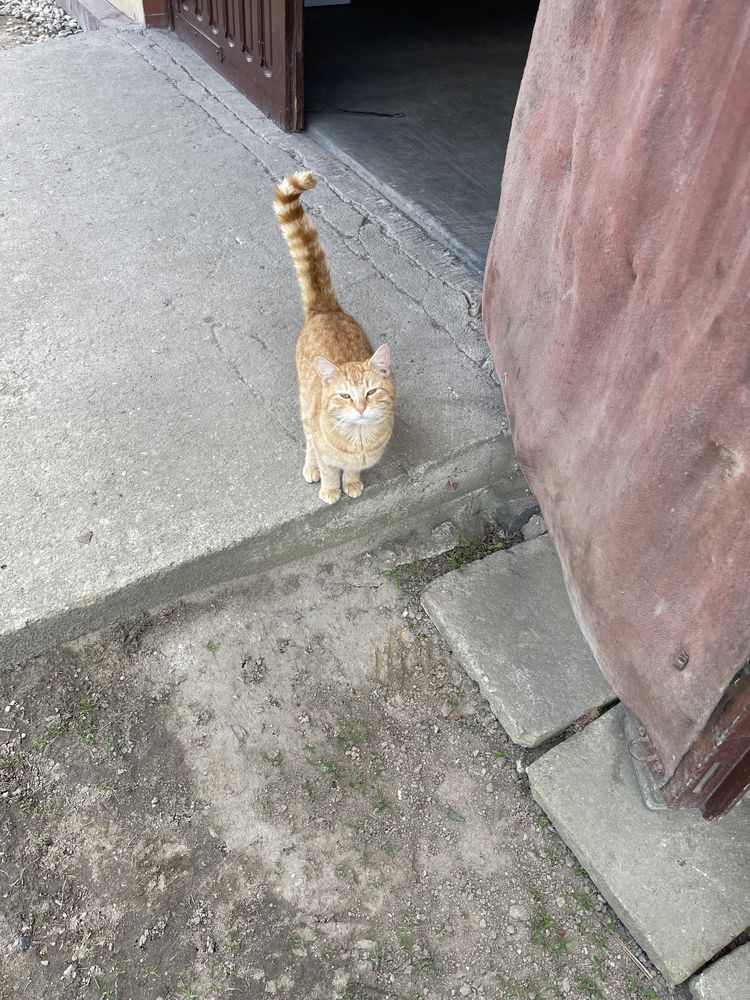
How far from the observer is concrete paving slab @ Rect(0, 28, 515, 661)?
8.30 feet

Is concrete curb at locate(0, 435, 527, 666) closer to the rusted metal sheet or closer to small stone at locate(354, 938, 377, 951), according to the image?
the rusted metal sheet

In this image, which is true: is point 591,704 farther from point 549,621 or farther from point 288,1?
point 288,1

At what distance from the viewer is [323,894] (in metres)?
2.06

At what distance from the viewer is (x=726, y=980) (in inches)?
75.2

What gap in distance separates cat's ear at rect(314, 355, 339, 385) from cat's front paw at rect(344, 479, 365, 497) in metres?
0.41

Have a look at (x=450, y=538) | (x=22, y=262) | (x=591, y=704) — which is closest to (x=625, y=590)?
(x=591, y=704)

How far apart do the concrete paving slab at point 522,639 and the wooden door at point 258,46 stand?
10.3ft

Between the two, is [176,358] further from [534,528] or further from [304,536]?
[534,528]

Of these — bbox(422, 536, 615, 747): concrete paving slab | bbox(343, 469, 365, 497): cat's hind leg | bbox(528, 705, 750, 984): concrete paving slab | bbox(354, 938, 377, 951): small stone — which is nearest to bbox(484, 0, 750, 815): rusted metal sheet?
bbox(528, 705, 750, 984): concrete paving slab

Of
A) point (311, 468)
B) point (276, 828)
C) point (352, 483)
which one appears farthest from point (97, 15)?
point (276, 828)

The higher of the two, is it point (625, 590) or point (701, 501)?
point (701, 501)

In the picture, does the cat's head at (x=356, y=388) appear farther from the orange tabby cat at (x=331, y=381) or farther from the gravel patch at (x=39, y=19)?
the gravel patch at (x=39, y=19)

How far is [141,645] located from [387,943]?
1152 millimetres

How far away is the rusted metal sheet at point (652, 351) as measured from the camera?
1479 mm
